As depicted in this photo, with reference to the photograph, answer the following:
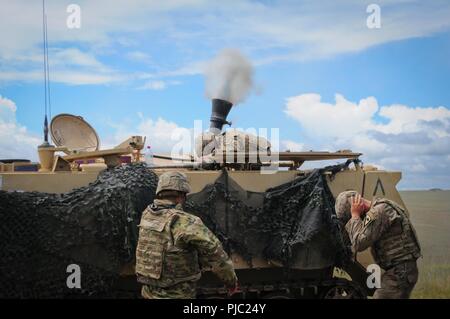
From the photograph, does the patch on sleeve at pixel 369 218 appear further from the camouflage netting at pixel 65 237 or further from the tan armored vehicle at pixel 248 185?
the camouflage netting at pixel 65 237

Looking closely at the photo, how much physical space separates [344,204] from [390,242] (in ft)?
2.34

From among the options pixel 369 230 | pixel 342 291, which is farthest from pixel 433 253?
pixel 369 230

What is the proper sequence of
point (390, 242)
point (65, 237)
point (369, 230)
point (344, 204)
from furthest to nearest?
1. point (344, 204)
2. point (65, 237)
3. point (390, 242)
4. point (369, 230)

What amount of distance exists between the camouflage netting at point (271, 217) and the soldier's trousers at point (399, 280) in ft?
2.66

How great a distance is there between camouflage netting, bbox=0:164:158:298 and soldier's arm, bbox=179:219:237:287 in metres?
1.73

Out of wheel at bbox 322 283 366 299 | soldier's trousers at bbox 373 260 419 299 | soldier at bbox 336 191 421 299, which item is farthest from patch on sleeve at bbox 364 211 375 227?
wheel at bbox 322 283 366 299

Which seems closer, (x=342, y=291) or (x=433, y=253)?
(x=342, y=291)

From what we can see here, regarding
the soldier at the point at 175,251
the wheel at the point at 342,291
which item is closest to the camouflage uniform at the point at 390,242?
the wheel at the point at 342,291

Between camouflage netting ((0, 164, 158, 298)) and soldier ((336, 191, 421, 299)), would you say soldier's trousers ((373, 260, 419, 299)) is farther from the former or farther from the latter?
camouflage netting ((0, 164, 158, 298))

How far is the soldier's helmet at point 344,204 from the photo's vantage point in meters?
6.56

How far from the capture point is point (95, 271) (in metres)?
6.25

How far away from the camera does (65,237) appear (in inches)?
244

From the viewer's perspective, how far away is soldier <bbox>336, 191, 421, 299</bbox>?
593cm

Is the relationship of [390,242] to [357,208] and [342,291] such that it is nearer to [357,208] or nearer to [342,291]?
[357,208]
